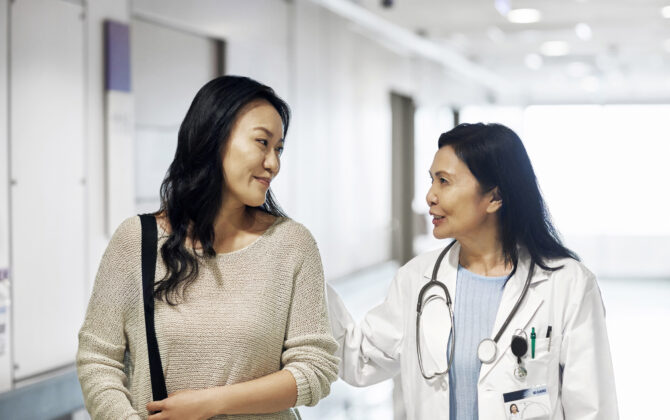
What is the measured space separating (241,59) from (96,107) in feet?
7.04

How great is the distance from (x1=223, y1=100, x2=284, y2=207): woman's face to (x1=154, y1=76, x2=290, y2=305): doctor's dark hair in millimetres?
18

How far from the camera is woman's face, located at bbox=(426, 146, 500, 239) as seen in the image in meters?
2.03

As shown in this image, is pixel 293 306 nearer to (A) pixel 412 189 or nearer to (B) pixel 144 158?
(B) pixel 144 158

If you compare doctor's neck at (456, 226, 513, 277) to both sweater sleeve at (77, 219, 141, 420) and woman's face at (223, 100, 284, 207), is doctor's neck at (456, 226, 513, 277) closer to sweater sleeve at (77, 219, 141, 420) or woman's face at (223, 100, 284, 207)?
woman's face at (223, 100, 284, 207)

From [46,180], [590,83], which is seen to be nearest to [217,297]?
[46,180]

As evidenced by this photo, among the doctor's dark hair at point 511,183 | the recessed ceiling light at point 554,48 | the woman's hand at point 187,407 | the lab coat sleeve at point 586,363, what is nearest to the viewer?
the woman's hand at point 187,407

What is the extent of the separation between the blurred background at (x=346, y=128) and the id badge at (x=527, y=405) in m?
0.55

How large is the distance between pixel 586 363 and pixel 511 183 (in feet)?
1.65

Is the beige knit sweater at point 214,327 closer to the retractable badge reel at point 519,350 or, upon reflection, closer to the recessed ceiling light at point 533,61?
the retractable badge reel at point 519,350

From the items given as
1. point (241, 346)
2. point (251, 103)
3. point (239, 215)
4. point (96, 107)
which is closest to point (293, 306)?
point (241, 346)

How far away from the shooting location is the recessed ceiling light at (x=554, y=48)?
12.0 meters

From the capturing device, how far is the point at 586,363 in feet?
6.25

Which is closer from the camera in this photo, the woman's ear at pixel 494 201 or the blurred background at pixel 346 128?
the woman's ear at pixel 494 201

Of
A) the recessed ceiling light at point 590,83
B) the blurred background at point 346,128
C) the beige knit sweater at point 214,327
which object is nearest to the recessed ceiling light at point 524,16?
the blurred background at point 346,128
